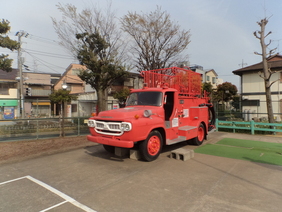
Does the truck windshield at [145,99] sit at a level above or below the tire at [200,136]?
above

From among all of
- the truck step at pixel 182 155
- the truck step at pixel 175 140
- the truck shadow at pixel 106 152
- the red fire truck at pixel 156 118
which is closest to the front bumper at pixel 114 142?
the red fire truck at pixel 156 118

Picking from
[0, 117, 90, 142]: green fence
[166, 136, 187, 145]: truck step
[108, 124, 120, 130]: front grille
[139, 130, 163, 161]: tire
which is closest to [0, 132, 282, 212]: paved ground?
[139, 130, 163, 161]: tire

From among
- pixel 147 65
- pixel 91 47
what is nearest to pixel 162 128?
pixel 91 47

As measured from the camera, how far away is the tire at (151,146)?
5457 mm

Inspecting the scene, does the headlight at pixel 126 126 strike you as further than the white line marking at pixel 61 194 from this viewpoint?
Yes

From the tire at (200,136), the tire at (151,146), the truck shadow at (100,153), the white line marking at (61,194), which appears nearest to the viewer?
the white line marking at (61,194)

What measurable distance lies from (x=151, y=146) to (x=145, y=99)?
1.71m

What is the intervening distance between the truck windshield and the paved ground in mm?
1868

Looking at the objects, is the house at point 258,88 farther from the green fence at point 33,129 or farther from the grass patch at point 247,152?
the green fence at point 33,129

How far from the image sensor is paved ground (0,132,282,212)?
333 cm

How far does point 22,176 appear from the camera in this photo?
15.6 ft

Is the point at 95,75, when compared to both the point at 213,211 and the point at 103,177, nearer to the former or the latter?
the point at 103,177

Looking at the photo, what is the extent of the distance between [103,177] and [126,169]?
75 centimetres

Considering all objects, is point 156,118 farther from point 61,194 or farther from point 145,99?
point 61,194
